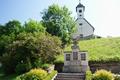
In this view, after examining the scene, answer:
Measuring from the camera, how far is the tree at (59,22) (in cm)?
5466

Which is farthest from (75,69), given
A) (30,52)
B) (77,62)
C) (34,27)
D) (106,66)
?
(34,27)

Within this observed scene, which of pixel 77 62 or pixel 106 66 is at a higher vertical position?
pixel 77 62

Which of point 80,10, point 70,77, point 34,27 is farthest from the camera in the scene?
point 80,10

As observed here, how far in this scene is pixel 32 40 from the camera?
33.8 metres

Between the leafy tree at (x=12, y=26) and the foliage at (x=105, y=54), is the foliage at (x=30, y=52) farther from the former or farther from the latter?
the leafy tree at (x=12, y=26)

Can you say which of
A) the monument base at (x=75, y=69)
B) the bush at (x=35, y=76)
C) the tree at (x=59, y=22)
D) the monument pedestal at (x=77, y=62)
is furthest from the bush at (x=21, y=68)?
the tree at (x=59, y=22)

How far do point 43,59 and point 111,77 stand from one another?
1158 centimetres

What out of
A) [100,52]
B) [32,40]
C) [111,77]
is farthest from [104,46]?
[111,77]

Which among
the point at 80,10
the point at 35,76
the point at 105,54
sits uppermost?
the point at 80,10

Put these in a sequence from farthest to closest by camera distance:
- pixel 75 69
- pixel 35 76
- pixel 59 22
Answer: pixel 59 22 < pixel 75 69 < pixel 35 76

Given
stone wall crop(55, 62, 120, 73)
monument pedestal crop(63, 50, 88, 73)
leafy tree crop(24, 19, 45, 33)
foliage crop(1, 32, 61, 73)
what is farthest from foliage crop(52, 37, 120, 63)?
leafy tree crop(24, 19, 45, 33)

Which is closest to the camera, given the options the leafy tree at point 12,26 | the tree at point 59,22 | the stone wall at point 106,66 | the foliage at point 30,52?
the foliage at point 30,52

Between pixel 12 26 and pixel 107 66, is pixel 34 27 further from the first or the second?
pixel 107 66

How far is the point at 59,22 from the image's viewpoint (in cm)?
5656
